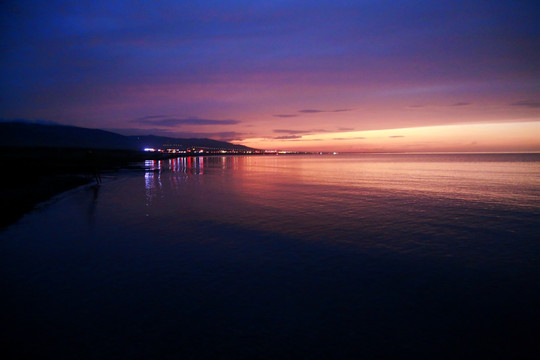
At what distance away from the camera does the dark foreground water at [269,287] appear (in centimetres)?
679

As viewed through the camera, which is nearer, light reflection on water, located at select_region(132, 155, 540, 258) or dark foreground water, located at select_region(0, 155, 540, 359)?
dark foreground water, located at select_region(0, 155, 540, 359)

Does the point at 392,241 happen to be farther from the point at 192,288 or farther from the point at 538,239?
the point at 192,288

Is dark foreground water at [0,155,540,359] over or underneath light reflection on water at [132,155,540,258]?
underneath

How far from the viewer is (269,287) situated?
31.3 ft

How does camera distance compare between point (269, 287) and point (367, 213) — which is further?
point (367, 213)

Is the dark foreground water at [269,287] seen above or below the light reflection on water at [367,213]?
below

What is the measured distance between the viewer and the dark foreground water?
6.79 m

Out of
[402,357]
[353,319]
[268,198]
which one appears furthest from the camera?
[268,198]

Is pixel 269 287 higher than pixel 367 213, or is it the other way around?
pixel 367 213

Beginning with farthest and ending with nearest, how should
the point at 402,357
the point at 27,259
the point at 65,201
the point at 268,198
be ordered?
1. the point at 268,198
2. the point at 65,201
3. the point at 27,259
4. the point at 402,357

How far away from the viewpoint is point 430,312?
321 inches

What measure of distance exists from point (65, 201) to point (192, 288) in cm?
1996

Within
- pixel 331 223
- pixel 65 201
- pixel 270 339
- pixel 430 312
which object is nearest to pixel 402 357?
pixel 430 312

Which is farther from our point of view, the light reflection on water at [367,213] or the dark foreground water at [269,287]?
the light reflection on water at [367,213]
